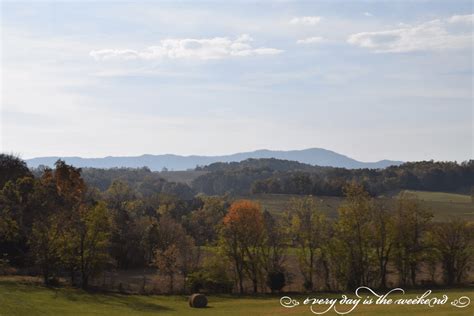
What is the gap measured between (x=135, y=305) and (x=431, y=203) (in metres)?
103

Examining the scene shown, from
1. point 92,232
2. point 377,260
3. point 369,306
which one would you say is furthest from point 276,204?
point 369,306

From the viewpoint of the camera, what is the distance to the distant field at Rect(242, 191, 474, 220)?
11294cm

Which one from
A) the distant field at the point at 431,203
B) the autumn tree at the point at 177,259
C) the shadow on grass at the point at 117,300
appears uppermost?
the distant field at the point at 431,203

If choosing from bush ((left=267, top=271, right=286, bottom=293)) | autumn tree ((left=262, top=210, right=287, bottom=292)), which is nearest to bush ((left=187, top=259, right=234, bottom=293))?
bush ((left=267, top=271, right=286, bottom=293))

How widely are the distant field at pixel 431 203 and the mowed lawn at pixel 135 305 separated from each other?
58.6 m

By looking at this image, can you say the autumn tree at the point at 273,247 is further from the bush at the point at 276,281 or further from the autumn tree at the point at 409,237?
the autumn tree at the point at 409,237

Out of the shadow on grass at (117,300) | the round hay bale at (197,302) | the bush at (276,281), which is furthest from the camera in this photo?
the bush at (276,281)

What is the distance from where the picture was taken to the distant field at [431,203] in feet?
371

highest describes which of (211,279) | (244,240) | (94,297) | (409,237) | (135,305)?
(409,237)

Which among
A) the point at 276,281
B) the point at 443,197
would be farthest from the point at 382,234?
the point at 443,197

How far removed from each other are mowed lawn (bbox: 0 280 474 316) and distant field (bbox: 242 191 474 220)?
58623 mm

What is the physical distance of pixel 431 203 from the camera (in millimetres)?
131875

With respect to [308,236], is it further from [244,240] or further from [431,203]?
[431,203]

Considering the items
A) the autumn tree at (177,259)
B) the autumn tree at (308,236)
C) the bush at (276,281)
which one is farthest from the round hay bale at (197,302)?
the autumn tree at (308,236)
